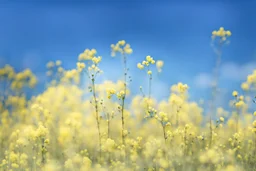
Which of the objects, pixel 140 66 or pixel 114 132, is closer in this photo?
pixel 140 66

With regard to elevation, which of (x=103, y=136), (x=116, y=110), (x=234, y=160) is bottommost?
(x=234, y=160)

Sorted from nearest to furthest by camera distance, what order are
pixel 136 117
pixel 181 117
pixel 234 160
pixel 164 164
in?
pixel 164 164 < pixel 234 160 < pixel 181 117 < pixel 136 117

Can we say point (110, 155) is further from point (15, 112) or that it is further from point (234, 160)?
point (15, 112)

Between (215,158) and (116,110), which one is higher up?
(116,110)

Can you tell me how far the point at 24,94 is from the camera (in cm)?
1278

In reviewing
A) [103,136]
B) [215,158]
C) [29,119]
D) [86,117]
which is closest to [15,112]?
[29,119]

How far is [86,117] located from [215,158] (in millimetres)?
5571

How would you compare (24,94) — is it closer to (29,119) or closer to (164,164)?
(29,119)

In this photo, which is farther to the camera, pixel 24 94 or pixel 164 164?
pixel 24 94

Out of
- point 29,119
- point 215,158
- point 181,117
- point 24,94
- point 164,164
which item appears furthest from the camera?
point 24,94

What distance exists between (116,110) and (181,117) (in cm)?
345

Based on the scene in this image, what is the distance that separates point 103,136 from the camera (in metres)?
→ 6.27

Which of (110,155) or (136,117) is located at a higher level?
(136,117)

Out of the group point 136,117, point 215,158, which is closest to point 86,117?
point 136,117
